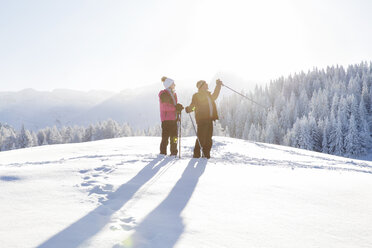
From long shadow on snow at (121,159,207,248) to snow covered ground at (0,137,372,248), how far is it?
1 centimetres

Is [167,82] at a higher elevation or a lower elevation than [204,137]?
higher

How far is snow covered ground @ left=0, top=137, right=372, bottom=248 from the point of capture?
8.08 feet

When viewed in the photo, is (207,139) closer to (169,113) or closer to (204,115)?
(204,115)

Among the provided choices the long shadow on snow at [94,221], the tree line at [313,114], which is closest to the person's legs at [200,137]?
the long shadow on snow at [94,221]

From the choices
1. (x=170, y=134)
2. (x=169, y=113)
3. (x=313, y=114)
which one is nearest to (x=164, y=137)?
(x=170, y=134)

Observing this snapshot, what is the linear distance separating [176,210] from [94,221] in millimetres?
1018

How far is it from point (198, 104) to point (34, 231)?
6233 millimetres

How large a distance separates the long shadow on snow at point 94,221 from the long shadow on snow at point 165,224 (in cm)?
42

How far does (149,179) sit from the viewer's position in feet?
15.4

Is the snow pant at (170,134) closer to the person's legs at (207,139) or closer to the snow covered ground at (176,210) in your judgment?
the person's legs at (207,139)

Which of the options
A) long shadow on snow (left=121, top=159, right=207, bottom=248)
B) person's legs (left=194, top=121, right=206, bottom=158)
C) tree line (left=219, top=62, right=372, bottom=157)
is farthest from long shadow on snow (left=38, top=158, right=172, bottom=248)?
tree line (left=219, top=62, right=372, bottom=157)

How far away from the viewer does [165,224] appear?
2.78 m

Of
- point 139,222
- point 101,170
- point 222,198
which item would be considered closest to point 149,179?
point 101,170

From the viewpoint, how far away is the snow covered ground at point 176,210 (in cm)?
246
